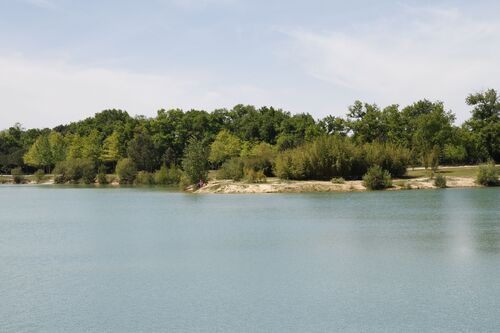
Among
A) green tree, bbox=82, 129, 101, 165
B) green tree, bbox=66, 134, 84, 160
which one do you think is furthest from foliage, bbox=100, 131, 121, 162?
green tree, bbox=66, 134, 84, 160

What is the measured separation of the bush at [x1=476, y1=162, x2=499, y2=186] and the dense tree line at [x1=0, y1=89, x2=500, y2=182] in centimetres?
1009

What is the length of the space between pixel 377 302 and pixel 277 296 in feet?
10.1

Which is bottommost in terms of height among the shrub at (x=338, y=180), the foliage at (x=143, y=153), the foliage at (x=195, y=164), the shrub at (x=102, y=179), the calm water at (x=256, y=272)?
the calm water at (x=256, y=272)

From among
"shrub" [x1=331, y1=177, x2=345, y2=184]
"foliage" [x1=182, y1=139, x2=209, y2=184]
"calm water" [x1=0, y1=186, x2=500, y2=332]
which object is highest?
"foliage" [x1=182, y1=139, x2=209, y2=184]

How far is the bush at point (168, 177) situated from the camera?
293 feet

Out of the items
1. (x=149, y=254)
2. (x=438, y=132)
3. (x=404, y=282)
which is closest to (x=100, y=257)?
(x=149, y=254)

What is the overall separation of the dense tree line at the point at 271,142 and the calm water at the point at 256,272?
2826 centimetres

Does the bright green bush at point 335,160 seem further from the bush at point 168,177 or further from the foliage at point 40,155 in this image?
the foliage at point 40,155

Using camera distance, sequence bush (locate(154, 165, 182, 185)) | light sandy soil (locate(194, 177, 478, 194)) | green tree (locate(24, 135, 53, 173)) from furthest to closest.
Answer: green tree (locate(24, 135, 53, 173)) → bush (locate(154, 165, 182, 185)) → light sandy soil (locate(194, 177, 478, 194))

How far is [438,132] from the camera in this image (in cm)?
7650

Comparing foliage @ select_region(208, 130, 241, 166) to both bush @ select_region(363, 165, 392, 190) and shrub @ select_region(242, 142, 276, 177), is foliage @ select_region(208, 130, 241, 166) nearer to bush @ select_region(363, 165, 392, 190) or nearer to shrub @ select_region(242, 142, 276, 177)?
shrub @ select_region(242, 142, 276, 177)

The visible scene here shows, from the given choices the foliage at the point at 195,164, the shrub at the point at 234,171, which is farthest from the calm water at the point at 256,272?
the shrub at the point at 234,171

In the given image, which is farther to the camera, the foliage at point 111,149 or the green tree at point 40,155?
the green tree at point 40,155

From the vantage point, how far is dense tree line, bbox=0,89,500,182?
231ft
